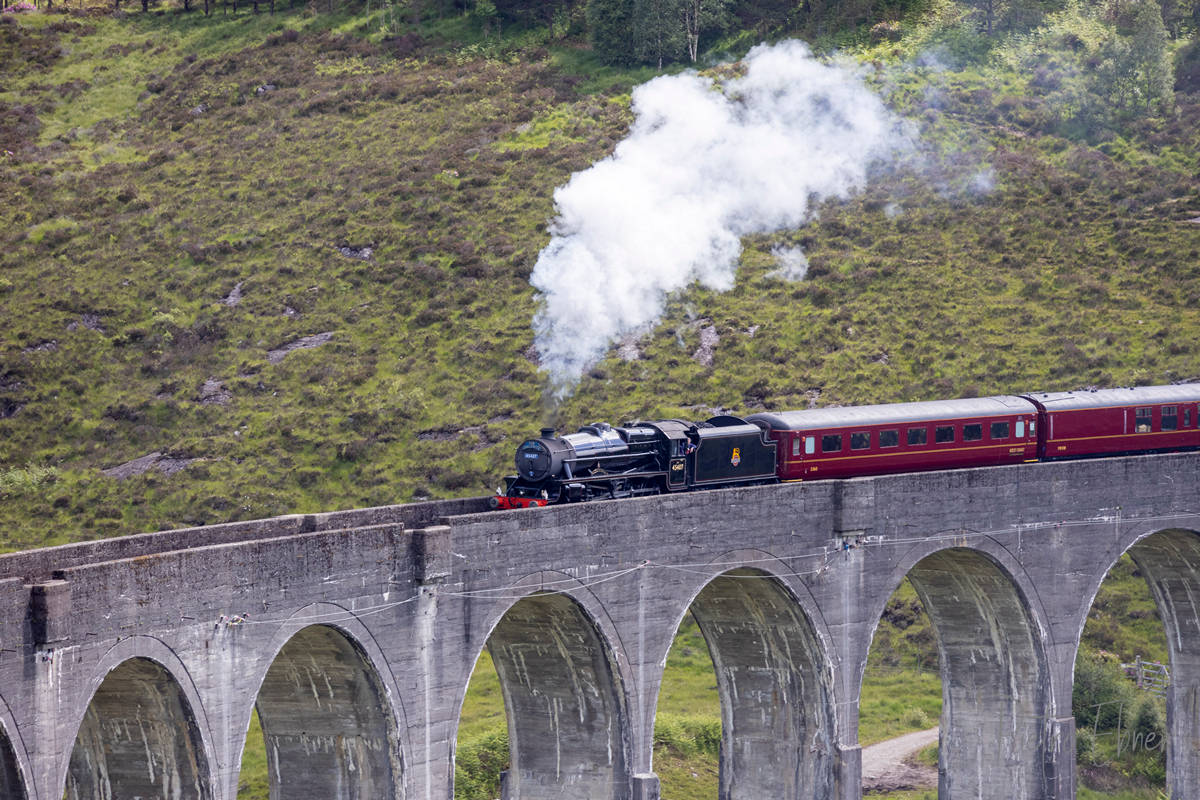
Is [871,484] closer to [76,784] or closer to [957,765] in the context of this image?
[957,765]

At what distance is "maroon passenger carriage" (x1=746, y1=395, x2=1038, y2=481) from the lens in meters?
39.5

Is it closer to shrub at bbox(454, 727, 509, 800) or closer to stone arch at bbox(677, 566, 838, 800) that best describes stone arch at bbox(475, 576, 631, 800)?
stone arch at bbox(677, 566, 838, 800)

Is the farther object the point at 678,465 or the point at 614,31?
the point at 614,31

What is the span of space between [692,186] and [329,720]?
3779cm

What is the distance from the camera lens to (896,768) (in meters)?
46.4

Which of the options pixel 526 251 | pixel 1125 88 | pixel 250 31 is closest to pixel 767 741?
pixel 526 251

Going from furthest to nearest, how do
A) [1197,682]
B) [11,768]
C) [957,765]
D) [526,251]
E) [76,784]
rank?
1. [526,251]
2. [1197,682]
3. [957,765]
4. [76,784]
5. [11,768]

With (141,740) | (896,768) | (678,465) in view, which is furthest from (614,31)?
(141,740)

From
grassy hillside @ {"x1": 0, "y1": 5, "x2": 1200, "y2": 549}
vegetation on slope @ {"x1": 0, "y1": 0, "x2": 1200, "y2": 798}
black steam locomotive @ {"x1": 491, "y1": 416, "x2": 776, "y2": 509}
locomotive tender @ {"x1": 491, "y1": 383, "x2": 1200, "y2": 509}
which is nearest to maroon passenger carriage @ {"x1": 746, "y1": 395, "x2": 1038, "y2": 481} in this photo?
locomotive tender @ {"x1": 491, "y1": 383, "x2": 1200, "y2": 509}

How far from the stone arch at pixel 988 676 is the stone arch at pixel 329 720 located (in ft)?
50.6

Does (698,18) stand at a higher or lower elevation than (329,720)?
higher

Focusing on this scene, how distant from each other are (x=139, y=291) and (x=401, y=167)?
15.3m

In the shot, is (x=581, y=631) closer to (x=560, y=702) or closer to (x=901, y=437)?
(x=560, y=702)

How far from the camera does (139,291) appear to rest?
7038 centimetres
